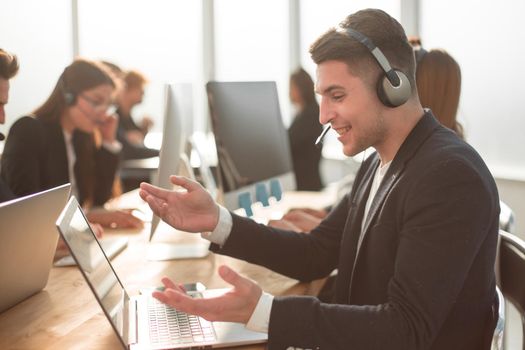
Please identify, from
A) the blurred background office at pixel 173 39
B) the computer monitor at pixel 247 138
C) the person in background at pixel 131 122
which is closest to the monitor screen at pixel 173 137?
the computer monitor at pixel 247 138

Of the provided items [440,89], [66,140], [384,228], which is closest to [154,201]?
[384,228]

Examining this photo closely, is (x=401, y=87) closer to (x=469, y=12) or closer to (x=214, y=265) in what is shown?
(x=214, y=265)

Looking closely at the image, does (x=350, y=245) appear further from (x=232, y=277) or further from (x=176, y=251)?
(x=176, y=251)

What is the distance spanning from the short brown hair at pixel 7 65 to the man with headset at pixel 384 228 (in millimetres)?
753

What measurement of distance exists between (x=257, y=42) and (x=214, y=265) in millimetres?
4757

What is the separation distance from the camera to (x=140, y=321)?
46.8 inches

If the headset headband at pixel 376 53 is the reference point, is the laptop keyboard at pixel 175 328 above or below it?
below

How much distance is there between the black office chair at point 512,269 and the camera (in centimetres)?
125

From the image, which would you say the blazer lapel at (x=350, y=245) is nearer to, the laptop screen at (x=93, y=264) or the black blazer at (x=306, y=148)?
the laptop screen at (x=93, y=264)

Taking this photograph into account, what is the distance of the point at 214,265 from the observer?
5.74 feet

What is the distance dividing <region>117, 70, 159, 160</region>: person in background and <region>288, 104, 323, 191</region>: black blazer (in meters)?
1.63

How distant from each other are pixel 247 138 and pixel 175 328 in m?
1.01

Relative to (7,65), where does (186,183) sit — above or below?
below

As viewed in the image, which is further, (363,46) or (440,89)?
(440,89)
